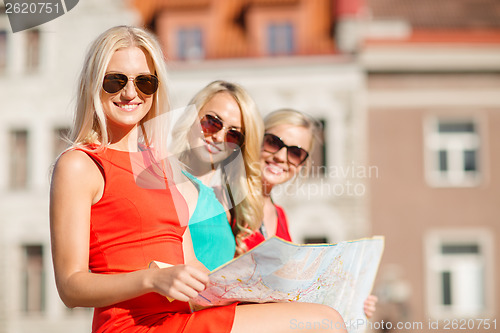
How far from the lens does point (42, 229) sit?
42.1 ft

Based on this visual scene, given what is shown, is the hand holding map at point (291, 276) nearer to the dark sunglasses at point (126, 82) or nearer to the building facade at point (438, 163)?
the dark sunglasses at point (126, 82)

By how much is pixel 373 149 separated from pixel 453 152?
5.07ft

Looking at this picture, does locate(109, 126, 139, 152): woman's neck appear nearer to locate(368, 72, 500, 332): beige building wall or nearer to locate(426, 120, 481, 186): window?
locate(368, 72, 500, 332): beige building wall

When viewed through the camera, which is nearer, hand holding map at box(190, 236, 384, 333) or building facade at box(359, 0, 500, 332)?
hand holding map at box(190, 236, 384, 333)

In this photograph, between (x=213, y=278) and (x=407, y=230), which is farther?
(x=407, y=230)

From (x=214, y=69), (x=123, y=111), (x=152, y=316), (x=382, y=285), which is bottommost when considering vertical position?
(x=382, y=285)

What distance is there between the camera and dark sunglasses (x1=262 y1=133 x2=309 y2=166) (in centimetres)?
281

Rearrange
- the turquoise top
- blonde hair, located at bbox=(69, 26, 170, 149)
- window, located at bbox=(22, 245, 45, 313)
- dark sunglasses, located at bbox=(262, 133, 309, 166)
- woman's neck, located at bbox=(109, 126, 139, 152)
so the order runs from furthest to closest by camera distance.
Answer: window, located at bbox=(22, 245, 45, 313) → dark sunglasses, located at bbox=(262, 133, 309, 166) → the turquoise top → woman's neck, located at bbox=(109, 126, 139, 152) → blonde hair, located at bbox=(69, 26, 170, 149)

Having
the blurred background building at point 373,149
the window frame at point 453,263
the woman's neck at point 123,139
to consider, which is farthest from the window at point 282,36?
the woman's neck at point 123,139

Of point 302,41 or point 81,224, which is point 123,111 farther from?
point 302,41

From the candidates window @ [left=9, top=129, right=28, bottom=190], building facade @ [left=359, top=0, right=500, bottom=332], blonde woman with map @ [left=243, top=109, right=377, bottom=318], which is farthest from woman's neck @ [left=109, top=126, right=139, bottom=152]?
window @ [left=9, top=129, right=28, bottom=190]

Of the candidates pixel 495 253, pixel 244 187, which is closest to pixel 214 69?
pixel 495 253

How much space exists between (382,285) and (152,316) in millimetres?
10674

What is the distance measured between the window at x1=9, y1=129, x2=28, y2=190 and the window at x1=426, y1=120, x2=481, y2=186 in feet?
27.0
